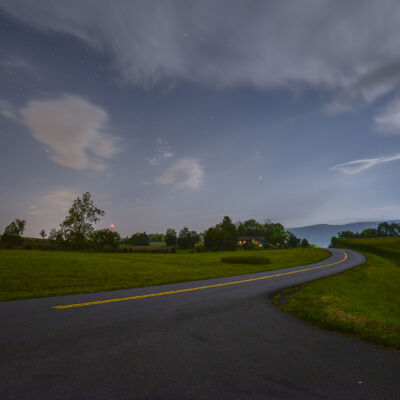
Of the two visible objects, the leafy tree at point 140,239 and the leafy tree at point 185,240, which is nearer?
the leafy tree at point 185,240

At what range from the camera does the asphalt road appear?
337 centimetres

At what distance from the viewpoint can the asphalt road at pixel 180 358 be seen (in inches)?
133

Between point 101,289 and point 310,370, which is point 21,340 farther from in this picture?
point 101,289

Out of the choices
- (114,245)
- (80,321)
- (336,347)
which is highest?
(114,245)

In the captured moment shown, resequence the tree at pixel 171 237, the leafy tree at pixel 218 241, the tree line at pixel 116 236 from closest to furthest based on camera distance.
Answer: the tree line at pixel 116 236, the leafy tree at pixel 218 241, the tree at pixel 171 237

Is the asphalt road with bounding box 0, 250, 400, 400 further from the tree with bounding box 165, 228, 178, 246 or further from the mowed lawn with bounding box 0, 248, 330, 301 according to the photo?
the tree with bounding box 165, 228, 178, 246

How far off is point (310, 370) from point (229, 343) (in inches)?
59.7

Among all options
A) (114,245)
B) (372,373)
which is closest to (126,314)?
(372,373)

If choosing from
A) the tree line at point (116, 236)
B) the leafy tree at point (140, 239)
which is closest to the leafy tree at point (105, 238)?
the tree line at point (116, 236)

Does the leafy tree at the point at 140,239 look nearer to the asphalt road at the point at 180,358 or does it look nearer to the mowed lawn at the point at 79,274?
the mowed lawn at the point at 79,274

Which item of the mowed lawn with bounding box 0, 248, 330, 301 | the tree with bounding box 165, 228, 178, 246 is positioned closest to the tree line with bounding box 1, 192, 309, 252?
the tree with bounding box 165, 228, 178, 246

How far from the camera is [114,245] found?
65438 millimetres

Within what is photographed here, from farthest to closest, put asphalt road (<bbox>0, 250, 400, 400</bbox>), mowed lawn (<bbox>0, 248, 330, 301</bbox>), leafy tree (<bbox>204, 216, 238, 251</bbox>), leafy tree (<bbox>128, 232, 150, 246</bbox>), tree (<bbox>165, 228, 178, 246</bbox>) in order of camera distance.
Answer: leafy tree (<bbox>128, 232, 150, 246</bbox>)
tree (<bbox>165, 228, 178, 246</bbox>)
leafy tree (<bbox>204, 216, 238, 251</bbox>)
mowed lawn (<bbox>0, 248, 330, 301</bbox>)
asphalt road (<bbox>0, 250, 400, 400</bbox>)

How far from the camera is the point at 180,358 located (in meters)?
4.30
